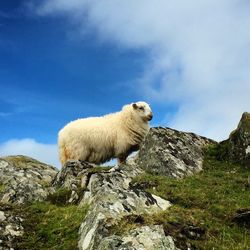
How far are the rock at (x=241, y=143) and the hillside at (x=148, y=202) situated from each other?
0.04 meters

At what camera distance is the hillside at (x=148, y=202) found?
35.8 feet

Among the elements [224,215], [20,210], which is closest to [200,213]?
[224,215]

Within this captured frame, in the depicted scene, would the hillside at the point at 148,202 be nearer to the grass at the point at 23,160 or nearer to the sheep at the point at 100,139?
the sheep at the point at 100,139

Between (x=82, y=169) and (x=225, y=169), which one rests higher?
(x=225, y=169)

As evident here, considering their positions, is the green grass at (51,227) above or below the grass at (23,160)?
below

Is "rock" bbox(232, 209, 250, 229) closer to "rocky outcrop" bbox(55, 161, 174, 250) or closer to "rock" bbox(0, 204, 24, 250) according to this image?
"rocky outcrop" bbox(55, 161, 174, 250)

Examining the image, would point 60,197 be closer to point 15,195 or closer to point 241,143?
point 15,195

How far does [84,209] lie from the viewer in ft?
46.1

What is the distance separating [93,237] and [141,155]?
10.5 metres

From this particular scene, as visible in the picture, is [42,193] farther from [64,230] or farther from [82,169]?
[64,230]

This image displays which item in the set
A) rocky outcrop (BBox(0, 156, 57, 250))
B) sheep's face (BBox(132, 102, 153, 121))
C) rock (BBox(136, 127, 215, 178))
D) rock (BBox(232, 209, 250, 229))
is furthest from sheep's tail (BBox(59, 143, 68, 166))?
rock (BBox(232, 209, 250, 229))

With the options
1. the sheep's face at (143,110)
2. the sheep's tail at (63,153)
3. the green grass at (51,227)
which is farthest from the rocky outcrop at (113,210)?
the sheep's face at (143,110)

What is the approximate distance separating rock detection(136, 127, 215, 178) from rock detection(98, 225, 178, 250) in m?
8.71

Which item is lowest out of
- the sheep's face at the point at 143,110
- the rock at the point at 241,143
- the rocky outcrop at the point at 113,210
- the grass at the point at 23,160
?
the rocky outcrop at the point at 113,210
